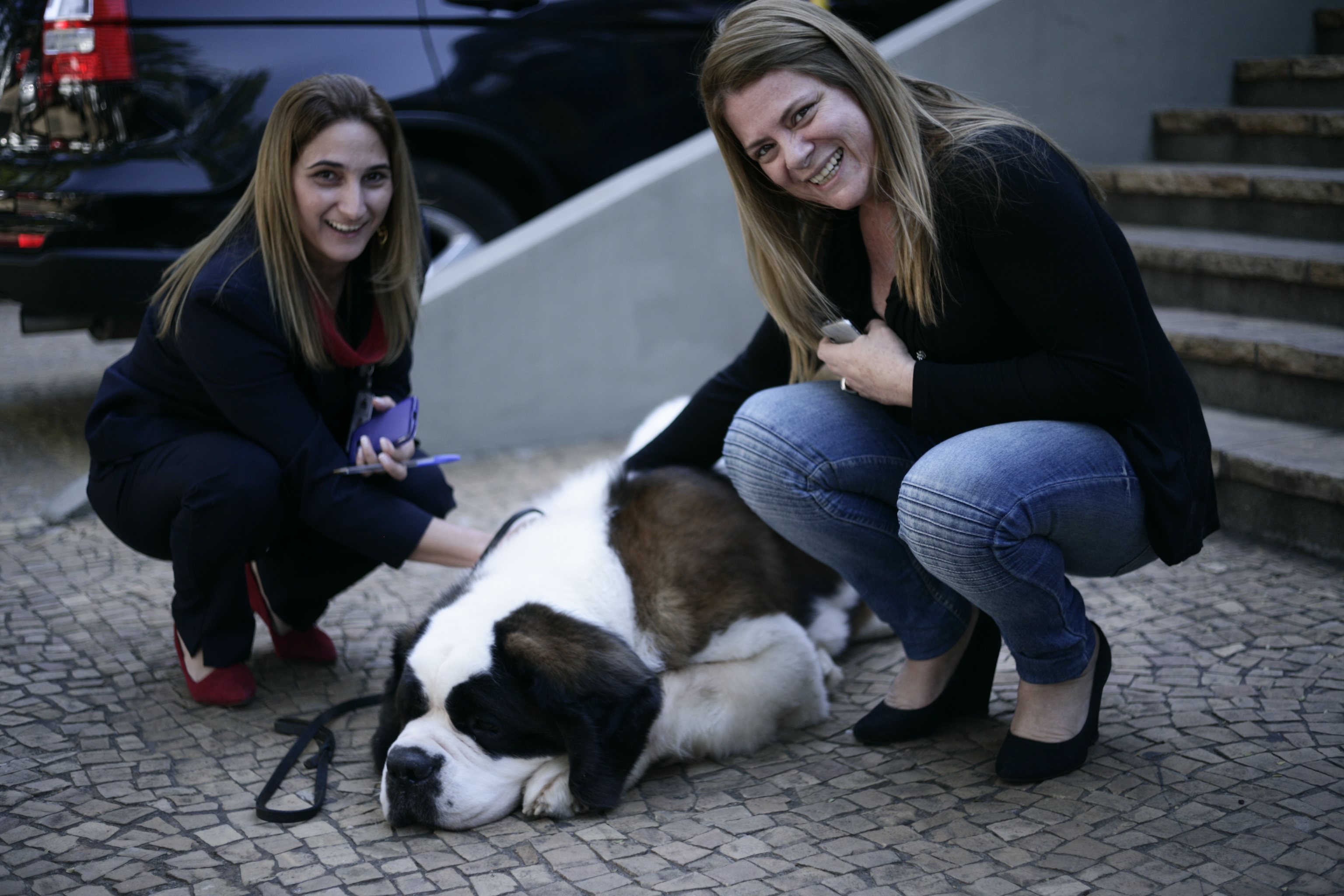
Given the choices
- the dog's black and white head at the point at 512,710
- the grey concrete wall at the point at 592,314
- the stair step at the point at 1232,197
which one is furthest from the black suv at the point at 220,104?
the dog's black and white head at the point at 512,710

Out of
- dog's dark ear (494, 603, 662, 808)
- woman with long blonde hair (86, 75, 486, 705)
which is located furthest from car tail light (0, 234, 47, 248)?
dog's dark ear (494, 603, 662, 808)

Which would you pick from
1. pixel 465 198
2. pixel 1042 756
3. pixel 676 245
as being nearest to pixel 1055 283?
pixel 1042 756

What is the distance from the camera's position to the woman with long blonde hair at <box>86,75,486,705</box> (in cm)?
293

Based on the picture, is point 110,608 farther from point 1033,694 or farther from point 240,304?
point 1033,694

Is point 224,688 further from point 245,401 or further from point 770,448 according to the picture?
point 770,448

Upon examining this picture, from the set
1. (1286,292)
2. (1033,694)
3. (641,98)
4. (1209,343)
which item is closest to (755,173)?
(1033,694)

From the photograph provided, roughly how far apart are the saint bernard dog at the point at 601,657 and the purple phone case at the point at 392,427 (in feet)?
1.41

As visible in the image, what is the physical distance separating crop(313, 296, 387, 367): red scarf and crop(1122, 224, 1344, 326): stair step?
3.22 metres

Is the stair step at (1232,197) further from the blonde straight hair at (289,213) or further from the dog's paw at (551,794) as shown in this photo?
the dog's paw at (551,794)

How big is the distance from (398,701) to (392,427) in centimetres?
92

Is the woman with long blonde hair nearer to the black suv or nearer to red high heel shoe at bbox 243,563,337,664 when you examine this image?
red high heel shoe at bbox 243,563,337,664

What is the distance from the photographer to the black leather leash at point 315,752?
98.4 inches

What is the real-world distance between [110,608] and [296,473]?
3.94ft

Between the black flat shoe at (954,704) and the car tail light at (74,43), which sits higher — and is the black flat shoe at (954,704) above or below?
below
